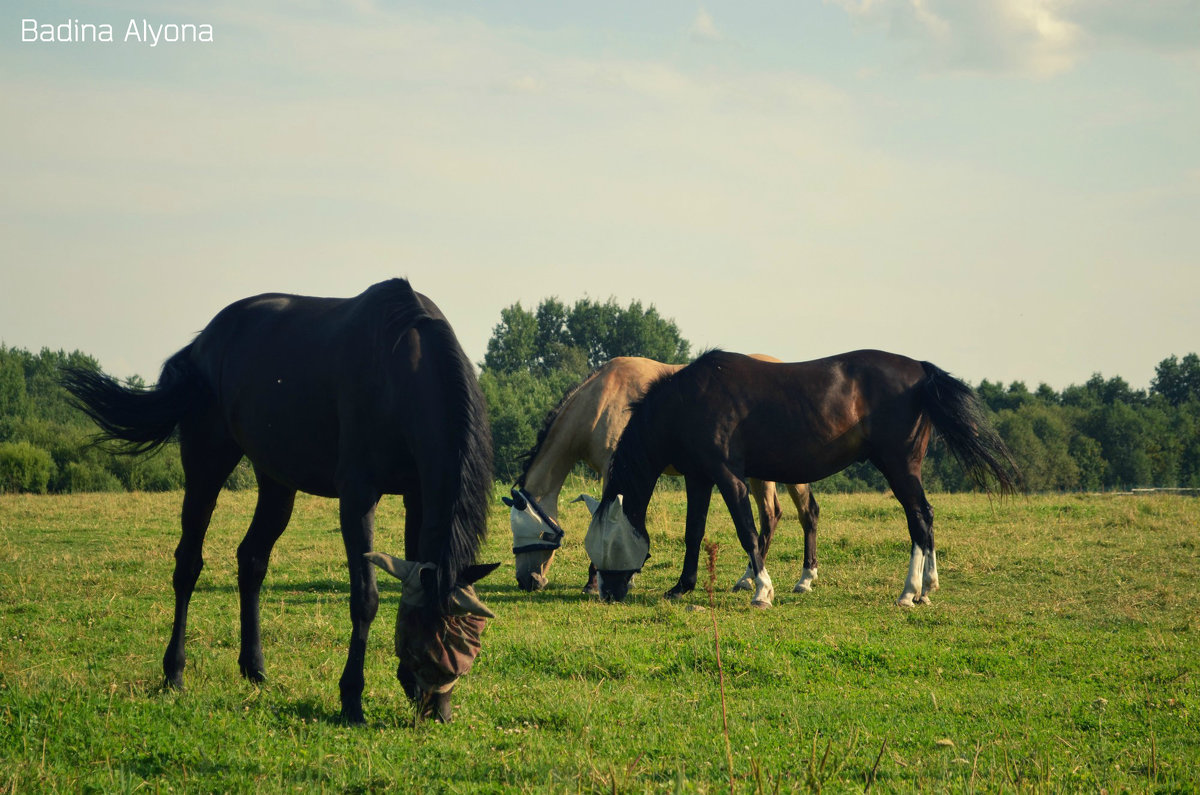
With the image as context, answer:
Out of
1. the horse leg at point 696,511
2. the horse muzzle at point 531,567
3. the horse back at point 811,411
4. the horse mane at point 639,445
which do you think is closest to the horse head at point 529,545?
the horse muzzle at point 531,567

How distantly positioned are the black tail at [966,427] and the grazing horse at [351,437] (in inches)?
241

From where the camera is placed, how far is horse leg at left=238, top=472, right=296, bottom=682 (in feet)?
20.5

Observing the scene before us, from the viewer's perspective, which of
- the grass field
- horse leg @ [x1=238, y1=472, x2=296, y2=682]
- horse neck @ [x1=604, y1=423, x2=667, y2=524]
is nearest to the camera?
the grass field

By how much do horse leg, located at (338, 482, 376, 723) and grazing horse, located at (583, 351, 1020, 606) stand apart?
15.9 ft

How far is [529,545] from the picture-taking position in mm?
10398

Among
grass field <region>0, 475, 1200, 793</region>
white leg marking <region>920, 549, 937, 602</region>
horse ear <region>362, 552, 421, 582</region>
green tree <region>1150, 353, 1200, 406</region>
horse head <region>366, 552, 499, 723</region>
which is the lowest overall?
grass field <region>0, 475, 1200, 793</region>

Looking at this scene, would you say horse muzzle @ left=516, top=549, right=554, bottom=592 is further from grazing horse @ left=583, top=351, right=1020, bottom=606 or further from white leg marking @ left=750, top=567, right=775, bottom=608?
white leg marking @ left=750, top=567, right=775, bottom=608

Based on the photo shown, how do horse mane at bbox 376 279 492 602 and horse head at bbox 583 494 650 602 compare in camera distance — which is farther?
horse head at bbox 583 494 650 602

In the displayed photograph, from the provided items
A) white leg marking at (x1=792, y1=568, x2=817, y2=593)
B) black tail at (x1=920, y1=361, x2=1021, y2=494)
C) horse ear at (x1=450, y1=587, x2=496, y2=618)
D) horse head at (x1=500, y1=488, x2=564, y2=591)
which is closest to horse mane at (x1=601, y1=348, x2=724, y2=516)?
horse head at (x1=500, y1=488, x2=564, y2=591)

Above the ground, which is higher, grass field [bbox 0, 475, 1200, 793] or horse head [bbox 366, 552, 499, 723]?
horse head [bbox 366, 552, 499, 723]

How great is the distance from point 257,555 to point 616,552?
4.18 metres

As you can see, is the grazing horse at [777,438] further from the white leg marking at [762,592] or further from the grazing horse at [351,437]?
the grazing horse at [351,437]

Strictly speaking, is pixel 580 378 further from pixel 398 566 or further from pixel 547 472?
pixel 398 566

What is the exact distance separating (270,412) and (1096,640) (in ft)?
21.1
